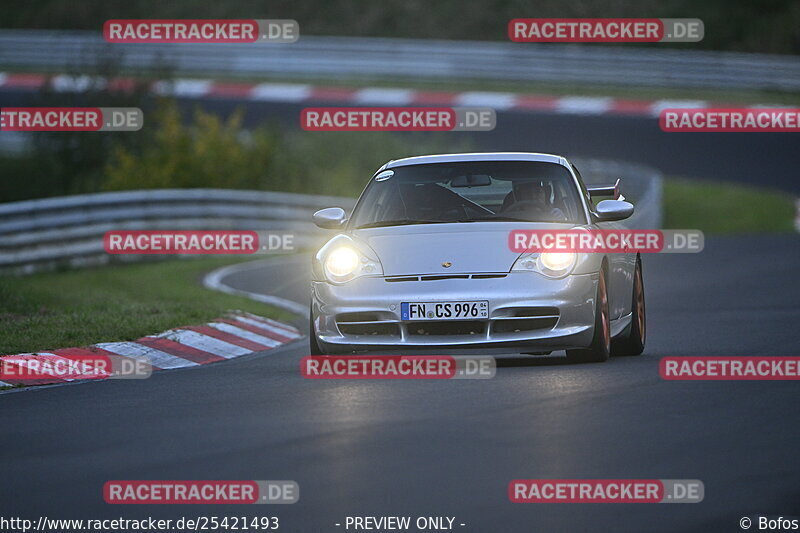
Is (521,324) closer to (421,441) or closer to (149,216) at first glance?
(421,441)

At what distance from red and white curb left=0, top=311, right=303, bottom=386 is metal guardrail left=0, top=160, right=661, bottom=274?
28.9 ft

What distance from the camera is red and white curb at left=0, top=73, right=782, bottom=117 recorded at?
125 ft

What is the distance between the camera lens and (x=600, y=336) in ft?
35.7

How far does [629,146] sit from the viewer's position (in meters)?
36.2

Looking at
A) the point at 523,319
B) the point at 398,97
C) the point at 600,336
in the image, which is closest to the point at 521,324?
the point at 523,319

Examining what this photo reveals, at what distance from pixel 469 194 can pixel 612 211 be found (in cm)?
103

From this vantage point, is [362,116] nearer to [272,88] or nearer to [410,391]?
[272,88]

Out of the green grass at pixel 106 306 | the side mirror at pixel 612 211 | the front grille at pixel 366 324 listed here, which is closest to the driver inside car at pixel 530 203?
the side mirror at pixel 612 211

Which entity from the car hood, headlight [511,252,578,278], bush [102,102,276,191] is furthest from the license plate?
bush [102,102,276,191]

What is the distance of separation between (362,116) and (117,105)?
556 centimetres

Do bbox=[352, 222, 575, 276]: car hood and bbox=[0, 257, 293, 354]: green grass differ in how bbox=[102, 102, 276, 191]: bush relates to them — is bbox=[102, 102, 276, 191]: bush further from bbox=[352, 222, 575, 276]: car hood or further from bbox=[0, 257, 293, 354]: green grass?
bbox=[352, 222, 575, 276]: car hood

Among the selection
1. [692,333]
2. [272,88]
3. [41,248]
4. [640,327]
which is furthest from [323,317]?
[272,88]

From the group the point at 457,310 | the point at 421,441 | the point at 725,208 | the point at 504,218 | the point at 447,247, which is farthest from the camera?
the point at 725,208

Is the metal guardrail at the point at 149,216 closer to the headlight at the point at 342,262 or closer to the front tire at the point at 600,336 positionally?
the headlight at the point at 342,262
